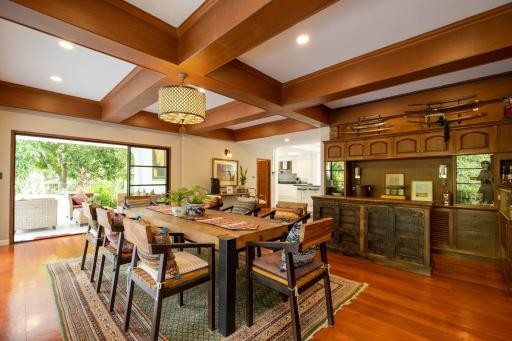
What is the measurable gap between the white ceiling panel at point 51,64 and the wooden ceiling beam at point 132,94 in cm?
11

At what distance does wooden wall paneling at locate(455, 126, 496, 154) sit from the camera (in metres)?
3.25

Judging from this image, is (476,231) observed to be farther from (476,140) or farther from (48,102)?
(48,102)

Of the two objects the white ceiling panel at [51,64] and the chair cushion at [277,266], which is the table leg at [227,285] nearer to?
the chair cushion at [277,266]

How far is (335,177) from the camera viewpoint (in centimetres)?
481

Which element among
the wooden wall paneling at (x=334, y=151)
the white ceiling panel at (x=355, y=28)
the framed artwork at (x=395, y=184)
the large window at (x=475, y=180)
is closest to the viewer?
the white ceiling panel at (x=355, y=28)

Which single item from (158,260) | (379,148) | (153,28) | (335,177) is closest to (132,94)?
(153,28)

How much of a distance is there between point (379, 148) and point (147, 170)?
17.4ft

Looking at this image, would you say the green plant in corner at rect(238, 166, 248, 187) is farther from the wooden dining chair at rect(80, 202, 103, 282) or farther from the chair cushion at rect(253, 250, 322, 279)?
the chair cushion at rect(253, 250, 322, 279)

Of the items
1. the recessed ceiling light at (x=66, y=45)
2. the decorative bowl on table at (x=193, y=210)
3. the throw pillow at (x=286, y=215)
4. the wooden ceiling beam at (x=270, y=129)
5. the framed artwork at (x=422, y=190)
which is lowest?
the throw pillow at (x=286, y=215)

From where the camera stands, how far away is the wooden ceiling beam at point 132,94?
304 cm

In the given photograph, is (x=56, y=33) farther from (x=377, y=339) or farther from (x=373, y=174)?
(x=373, y=174)

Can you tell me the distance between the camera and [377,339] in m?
1.82

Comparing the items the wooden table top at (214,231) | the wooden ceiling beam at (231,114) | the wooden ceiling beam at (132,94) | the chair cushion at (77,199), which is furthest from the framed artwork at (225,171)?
the wooden table top at (214,231)

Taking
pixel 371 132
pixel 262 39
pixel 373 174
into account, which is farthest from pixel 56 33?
pixel 373 174
